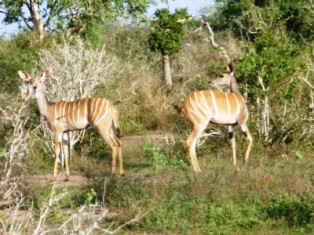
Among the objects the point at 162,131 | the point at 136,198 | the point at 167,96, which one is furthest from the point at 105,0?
the point at 136,198

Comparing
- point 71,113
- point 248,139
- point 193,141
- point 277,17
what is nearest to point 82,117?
point 71,113

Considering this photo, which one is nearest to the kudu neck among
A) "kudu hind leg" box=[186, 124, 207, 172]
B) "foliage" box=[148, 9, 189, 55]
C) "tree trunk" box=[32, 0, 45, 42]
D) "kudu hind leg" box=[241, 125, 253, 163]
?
"kudu hind leg" box=[186, 124, 207, 172]

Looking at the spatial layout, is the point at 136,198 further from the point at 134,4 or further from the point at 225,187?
the point at 134,4

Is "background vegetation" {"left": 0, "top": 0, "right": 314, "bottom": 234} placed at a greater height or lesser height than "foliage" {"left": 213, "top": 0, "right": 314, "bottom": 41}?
lesser

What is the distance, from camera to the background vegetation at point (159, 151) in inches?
328

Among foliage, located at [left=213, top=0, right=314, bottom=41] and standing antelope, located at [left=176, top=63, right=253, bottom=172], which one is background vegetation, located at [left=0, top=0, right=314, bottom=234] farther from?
standing antelope, located at [left=176, top=63, right=253, bottom=172]

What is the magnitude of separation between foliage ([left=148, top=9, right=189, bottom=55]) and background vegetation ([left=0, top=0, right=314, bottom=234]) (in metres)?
0.78

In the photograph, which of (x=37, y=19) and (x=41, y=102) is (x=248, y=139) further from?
(x=37, y=19)

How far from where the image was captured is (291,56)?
507 inches

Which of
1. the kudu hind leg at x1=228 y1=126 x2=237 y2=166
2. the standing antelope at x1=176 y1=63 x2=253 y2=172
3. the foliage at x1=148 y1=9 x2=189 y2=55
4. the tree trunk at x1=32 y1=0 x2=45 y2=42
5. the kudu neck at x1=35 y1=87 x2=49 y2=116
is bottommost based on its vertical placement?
the kudu hind leg at x1=228 y1=126 x2=237 y2=166

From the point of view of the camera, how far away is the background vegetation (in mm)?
8336

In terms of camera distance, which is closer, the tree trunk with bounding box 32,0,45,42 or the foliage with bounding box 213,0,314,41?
the tree trunk with bounding box 32,0,45,42

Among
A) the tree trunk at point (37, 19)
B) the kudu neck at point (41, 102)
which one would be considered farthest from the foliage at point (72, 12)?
the kudu neck at point (41, 102)

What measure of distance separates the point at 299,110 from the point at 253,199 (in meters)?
3.85
